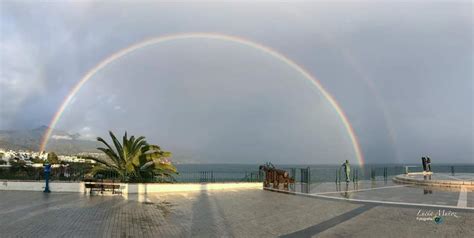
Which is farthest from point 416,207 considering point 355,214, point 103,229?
point 103,229

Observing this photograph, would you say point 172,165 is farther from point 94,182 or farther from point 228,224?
point 228,224

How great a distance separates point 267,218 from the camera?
1271 cm

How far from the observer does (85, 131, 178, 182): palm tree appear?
22188 millimetres

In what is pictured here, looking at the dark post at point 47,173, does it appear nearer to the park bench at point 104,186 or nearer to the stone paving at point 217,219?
the park bench at point 104,186

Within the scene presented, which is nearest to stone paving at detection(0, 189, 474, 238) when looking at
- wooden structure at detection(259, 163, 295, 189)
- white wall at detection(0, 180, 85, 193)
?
white wall at detection(0, 180, 85, 193)

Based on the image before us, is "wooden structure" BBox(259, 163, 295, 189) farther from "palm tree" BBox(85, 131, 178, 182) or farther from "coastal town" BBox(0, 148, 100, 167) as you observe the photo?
"coastal town" BBox(0, 148, 100, 167)

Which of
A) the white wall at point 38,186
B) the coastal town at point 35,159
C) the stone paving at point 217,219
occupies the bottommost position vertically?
the stone paving at point 217,219

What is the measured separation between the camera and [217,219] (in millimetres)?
12398

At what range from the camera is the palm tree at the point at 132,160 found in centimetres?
2219

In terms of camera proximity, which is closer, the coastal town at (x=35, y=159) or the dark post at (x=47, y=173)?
the dark post at (x=47, y=173)

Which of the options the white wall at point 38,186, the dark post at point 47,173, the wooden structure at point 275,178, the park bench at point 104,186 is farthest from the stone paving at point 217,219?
the wooden structure at point 275,178

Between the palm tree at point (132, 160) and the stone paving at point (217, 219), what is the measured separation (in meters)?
4.73

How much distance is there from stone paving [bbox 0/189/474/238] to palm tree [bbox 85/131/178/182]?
186 inches

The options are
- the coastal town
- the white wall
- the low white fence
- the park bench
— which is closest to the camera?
the park bench
